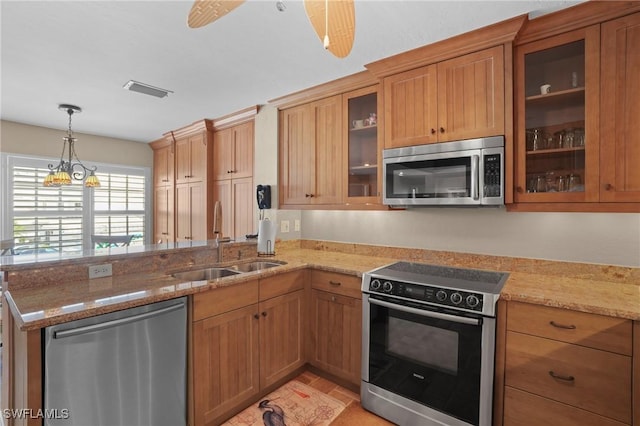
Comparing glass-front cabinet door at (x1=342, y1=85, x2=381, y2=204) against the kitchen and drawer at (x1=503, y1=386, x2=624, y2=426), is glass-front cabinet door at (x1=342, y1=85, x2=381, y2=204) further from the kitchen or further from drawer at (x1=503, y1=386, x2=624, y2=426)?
drawer at (x1=503, y1=386, x2=624, y2=426)

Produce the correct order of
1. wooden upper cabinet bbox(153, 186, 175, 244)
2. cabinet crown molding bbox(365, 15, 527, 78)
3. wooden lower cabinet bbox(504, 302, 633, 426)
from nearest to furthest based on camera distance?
wooden lower cabinet bbox(504, 302, 633, 426)
cabinet crown molding bbox(365, 15, 527, 78)
wooden upper cabinet bbox(153, 186, 175, 244)

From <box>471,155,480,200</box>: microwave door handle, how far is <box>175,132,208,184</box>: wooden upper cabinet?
10.6 feet

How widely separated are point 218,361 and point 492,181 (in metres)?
2.00

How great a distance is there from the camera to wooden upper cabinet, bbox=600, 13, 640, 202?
1.61 m

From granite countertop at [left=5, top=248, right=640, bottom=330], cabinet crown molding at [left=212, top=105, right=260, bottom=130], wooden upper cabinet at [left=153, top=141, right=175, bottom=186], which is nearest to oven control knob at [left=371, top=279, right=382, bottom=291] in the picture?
granite countertop at [left=5, top=248, right=640, bottom=330]

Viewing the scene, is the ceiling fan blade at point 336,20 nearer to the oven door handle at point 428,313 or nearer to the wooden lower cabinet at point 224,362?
the oven door handle at point 428,313

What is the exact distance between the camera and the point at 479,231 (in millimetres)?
2326

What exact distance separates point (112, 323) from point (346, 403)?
5.15ft

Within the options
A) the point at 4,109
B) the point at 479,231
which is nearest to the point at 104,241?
the point at 4,109

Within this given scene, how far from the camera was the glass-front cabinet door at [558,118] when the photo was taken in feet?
5.65

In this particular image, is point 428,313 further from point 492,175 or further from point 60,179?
point 60,179

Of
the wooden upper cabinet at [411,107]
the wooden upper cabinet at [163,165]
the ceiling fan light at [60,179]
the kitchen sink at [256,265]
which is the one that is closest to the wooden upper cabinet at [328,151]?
the wooden upper cabinet at [411,107]

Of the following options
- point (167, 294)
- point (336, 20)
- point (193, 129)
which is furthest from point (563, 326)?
point (193, 129)

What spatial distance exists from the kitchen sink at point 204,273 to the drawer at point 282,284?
0.31 m
